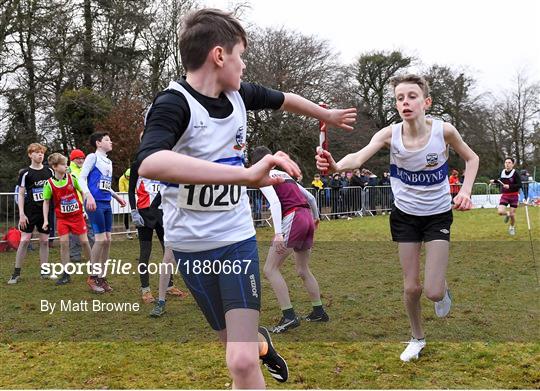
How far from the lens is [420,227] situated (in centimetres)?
485

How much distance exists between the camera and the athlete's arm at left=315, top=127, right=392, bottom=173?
358 centimetres

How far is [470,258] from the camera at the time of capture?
35.3 feet

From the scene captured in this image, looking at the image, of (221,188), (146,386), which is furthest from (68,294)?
(221,188)

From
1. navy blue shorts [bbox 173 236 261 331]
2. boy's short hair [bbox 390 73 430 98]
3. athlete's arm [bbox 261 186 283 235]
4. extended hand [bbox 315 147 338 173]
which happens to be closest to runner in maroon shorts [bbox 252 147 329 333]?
athlete's arm [bbox 261 186 283 235]

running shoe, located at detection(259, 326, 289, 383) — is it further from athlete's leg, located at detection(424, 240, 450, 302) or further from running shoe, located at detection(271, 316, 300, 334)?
running shoe, located at detection(271, 316, 300, 334)

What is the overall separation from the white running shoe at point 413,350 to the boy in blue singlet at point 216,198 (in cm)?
244

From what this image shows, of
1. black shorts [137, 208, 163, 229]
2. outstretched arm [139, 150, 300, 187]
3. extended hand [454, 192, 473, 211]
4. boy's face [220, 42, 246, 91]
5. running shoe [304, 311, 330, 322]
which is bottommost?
running shoe [304, 311, 330, 322]

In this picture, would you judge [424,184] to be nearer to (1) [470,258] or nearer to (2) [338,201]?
(1) [470,258]

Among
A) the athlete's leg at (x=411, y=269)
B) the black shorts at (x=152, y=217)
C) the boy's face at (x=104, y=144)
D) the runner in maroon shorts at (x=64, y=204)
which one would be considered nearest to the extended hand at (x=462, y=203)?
the athlete's leg at (x=411, y=269)

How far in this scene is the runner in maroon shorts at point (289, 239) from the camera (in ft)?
18.9

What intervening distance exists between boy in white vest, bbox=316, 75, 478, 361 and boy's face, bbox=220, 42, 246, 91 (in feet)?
6.72

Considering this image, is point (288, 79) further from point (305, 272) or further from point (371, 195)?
point (305, 272)

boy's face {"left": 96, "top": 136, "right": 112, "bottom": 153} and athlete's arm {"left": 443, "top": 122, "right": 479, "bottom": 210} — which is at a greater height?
boy's face {"left": 96, "top": 136, "right": 112, "bottom": 153}

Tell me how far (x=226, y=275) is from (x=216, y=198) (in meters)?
0.40
